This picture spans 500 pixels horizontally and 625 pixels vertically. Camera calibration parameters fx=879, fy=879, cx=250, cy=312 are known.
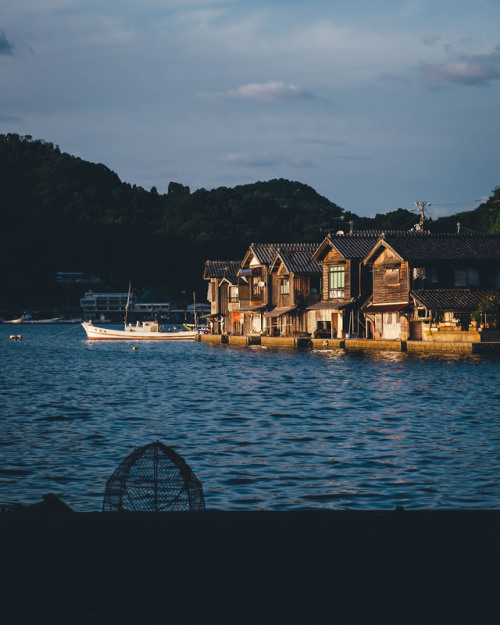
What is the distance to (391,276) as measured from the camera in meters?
70.9

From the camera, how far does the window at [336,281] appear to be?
79.2 m

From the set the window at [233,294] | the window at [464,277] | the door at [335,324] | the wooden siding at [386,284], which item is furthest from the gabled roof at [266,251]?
the window at [464,277]

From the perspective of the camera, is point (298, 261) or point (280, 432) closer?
point (280, 432)

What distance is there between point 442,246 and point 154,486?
6071 centimetres

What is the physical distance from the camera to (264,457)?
70.8ft

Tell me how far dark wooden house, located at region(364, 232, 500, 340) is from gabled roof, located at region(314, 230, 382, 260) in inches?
203

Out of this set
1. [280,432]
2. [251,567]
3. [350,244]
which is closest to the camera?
[251,567]

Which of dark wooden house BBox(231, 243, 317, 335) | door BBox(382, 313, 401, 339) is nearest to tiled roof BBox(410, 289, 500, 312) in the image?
door BBox(382, 313, 401, 339)

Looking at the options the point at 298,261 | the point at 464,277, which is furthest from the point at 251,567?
the point at 298,261

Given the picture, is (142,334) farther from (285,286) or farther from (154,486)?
(154,486)

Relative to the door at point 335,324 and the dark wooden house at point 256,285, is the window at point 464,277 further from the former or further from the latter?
the dark wooden house at point 256,285

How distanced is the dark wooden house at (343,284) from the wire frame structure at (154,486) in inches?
2519

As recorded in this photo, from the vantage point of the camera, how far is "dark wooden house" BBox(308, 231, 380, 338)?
78.0 m

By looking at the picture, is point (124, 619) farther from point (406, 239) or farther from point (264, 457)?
point (406, 239)
